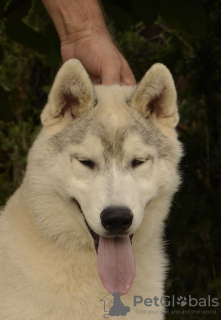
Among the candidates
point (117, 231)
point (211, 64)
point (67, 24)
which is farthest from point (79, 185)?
point (211, 64)

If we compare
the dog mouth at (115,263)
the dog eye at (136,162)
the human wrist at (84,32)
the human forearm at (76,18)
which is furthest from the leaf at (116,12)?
the dog mouth at (115,263)

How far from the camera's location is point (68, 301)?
3.73m

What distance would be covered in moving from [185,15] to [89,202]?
2183 millimetres

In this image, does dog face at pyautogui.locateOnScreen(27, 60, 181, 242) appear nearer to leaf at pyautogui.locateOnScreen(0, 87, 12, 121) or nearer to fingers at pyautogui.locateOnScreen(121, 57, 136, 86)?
fingers at pyautogui.locateOnScreen(121, 57, 136, 86)

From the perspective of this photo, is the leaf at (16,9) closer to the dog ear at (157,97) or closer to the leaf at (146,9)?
the leaf at (146,9)

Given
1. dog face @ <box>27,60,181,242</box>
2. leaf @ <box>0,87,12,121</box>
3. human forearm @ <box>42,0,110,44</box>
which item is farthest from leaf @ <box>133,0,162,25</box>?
leaf @ <box>0,87,12,121</box>

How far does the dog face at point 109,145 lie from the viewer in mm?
3572

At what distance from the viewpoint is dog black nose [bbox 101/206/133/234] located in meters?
3.43

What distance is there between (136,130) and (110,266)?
0.90 metres

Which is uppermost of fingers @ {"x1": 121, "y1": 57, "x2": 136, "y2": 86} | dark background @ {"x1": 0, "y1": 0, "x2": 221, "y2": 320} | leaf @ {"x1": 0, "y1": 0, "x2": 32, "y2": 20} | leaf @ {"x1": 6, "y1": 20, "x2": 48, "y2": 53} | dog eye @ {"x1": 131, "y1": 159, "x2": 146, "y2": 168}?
leaf @ {"x1": 0, "y1": 0, "x2": 32, "y2": 20}

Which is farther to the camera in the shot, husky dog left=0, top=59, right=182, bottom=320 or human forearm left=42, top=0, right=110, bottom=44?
human forearm left=42, top=0, right=110, bottom=44

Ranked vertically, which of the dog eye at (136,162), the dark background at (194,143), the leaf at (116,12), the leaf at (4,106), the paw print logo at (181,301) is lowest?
the paw print logo at (181,301)

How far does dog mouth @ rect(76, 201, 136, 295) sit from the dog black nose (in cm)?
11

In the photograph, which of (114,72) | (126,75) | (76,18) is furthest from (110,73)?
(76,18)
